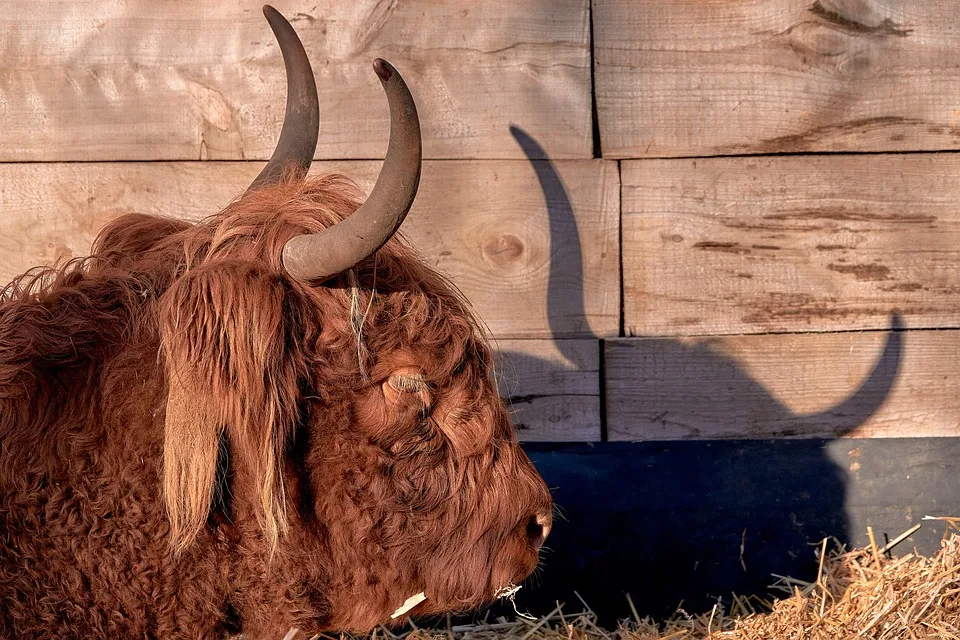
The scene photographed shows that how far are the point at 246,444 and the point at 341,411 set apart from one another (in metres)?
0.24

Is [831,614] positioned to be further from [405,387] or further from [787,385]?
[405,387]

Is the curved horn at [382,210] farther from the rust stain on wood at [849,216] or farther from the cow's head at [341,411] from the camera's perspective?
the rust stain on wood at [849,216]

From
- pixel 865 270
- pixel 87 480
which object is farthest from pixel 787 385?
pixel 87 480

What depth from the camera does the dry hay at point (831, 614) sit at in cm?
285

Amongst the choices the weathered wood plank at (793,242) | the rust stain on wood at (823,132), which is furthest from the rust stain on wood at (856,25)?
the weathered wood plank at (793,242)

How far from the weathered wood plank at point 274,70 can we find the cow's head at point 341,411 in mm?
984

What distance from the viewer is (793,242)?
10.6 feet

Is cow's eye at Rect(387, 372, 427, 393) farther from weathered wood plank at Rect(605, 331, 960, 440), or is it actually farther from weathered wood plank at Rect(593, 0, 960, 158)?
weathered wood plank at Rect(593, 0, 960, 158)

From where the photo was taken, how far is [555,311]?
325cm

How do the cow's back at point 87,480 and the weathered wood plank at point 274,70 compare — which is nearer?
the cow's back at point 87,480

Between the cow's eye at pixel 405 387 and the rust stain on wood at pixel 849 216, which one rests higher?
the rust stain on wood at pixel 849 216

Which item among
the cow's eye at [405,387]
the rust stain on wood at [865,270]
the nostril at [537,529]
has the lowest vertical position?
the nostril at [537,529]

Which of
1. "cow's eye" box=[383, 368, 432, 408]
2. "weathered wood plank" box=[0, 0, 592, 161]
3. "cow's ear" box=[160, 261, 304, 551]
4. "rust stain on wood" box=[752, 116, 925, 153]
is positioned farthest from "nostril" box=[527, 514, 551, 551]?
"rust stain on wood" box=[752, 116, 925, 153]

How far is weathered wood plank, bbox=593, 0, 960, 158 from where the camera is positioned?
3162 mm
